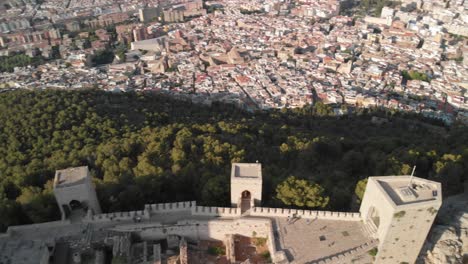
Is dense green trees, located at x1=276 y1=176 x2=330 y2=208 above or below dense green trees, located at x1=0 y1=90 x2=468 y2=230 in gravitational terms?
above

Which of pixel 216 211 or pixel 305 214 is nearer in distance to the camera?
pixel 305 214

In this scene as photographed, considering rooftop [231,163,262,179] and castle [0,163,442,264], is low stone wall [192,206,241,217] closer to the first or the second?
castle [0,163,442,264]

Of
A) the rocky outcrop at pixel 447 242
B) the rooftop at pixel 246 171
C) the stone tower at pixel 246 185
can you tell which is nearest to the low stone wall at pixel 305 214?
the stone tower at pixel 246 185

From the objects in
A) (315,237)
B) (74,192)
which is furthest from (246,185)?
(74,192)

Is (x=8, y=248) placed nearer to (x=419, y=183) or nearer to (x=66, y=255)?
(x=66, y=255)

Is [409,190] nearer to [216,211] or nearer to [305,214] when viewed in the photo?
[305,214]

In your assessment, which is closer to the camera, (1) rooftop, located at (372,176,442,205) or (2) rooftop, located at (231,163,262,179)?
(1) rooftop, located at (372,176,442,205)

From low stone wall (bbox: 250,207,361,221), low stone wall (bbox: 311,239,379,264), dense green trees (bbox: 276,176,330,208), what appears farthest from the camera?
dense green trees (bbox: 276,176,330,208)

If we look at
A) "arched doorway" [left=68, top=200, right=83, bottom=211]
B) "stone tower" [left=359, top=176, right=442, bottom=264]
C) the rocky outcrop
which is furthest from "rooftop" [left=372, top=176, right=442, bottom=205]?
"arched doorway" [left=68, top=200, right=83, bottom=211]

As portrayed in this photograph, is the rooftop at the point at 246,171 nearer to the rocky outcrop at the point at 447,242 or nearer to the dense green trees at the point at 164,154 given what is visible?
the dense green trees at the point at 164,154
